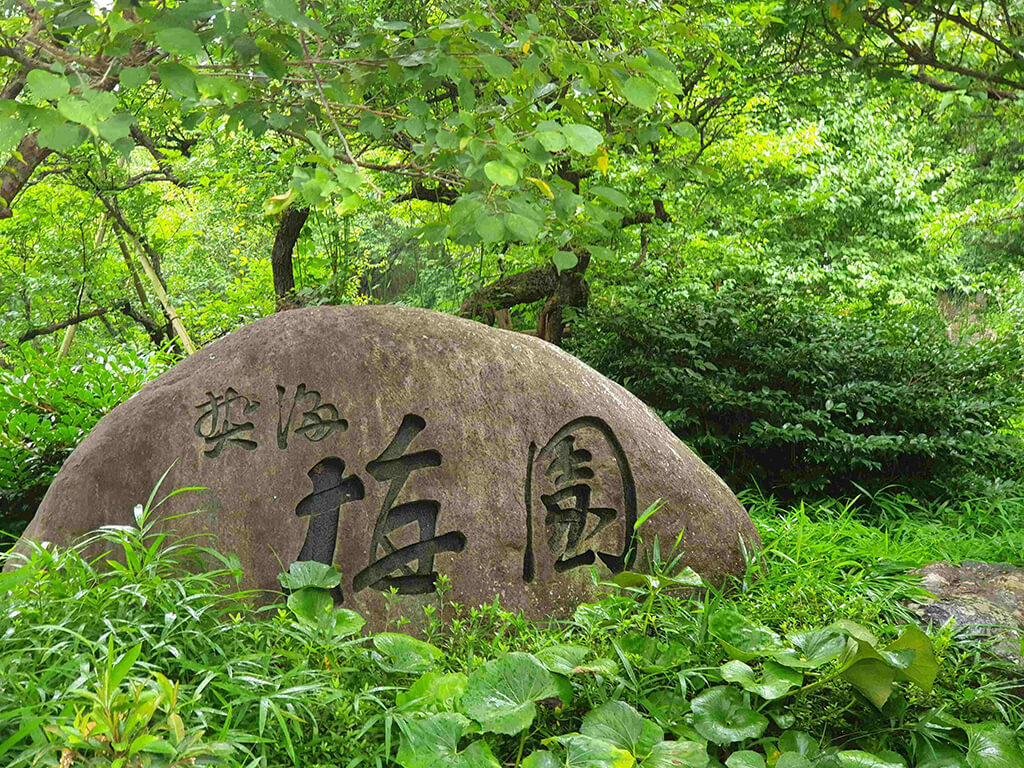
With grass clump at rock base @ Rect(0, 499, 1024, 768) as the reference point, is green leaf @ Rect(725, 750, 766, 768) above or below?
below

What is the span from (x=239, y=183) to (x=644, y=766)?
22.4 feet

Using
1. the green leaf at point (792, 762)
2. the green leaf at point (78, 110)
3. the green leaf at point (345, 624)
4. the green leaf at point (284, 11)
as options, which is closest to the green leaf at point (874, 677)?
the green leaf at point (792, 762)

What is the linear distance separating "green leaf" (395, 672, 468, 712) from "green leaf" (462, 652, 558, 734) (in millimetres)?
50

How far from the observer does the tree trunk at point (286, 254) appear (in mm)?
8203

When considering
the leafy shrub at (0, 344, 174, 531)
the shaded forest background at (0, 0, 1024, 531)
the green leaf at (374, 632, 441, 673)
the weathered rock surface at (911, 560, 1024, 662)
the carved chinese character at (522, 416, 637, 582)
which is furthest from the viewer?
the leafy shrub at (0, 344, 174, 531)

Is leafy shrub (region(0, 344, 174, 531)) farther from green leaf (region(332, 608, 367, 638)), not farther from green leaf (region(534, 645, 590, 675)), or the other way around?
green leaf (region(534, 645, 590, 675))

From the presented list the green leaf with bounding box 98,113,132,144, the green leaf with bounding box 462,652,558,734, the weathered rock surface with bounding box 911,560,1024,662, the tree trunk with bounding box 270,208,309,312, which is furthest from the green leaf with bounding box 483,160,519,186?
the tree trunk with bounding box 270,208,309,312

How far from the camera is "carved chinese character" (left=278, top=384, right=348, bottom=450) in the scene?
3234 millimetres

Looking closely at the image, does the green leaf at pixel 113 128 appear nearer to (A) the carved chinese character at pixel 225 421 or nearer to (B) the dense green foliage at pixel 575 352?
(B) the dense green foliage at pixel 575 352

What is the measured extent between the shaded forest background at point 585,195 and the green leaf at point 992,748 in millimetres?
1649

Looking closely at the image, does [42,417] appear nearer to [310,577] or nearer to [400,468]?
[400,468]

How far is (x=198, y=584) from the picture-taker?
2.69m

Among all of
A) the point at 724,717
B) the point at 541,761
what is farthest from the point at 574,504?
the point at 541,761

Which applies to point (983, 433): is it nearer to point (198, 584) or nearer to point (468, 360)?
point (468, 360)
